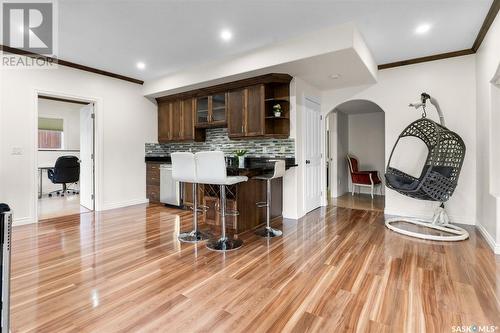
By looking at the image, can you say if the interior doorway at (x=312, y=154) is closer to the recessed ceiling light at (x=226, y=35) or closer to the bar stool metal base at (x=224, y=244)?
the recessed ceiling light at (x=226, y=35)

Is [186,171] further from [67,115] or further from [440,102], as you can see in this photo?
[67,115]

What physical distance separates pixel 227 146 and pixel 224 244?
8.63 feet

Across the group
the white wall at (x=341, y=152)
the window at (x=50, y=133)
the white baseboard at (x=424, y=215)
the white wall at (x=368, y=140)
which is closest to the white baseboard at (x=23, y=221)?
the window at (x=50, y=133)

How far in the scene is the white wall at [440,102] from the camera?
3770mm

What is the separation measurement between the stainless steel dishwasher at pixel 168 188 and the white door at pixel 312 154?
7.98 ft

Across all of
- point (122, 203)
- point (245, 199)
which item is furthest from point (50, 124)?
point (245, 199)

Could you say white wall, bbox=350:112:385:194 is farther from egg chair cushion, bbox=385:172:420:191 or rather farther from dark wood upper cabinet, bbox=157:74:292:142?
dark wood upper cabinet, bbox=157:74:292:142

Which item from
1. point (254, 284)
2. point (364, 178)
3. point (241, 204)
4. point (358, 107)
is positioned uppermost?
point (358, 107)

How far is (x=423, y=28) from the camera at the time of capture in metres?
3.11

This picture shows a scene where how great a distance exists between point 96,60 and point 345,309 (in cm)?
497

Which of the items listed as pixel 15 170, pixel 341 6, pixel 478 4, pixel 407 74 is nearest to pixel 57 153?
pixel 15 170

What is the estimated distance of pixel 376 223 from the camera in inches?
153

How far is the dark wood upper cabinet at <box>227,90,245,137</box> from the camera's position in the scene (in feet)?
14.6

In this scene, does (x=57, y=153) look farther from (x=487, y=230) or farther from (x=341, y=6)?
(x=487, y=230)
